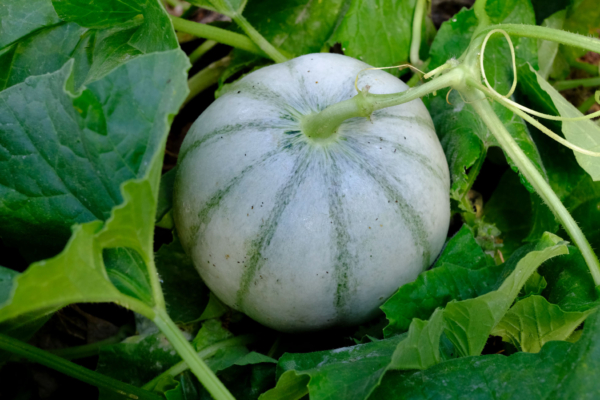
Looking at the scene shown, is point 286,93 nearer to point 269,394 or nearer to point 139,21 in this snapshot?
point 139,21

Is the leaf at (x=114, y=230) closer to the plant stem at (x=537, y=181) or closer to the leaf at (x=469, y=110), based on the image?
the plant stem at (x=537, y=181)

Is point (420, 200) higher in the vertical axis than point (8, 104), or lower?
lower

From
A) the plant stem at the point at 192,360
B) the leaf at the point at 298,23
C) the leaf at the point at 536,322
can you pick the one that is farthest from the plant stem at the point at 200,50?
the leaf at the point at 536,322

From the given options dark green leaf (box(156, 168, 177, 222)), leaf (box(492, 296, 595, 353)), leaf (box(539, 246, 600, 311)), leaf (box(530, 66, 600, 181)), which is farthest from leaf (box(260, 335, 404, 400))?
leaf (box(530, 66, 600, 181))

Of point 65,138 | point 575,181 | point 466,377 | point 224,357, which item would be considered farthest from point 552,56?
point 65,138

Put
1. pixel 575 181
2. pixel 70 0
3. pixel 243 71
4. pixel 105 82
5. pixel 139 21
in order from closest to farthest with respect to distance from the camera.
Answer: pixel 105 82
pixel 70 0
pixel 139 21
pixel 575 181
pixel 243 71

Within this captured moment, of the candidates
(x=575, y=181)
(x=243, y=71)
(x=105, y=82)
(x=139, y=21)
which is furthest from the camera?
(x=243, y=71)

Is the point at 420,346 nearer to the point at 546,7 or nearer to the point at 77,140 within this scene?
the point at 77,140

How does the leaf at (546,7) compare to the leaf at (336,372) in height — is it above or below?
above
